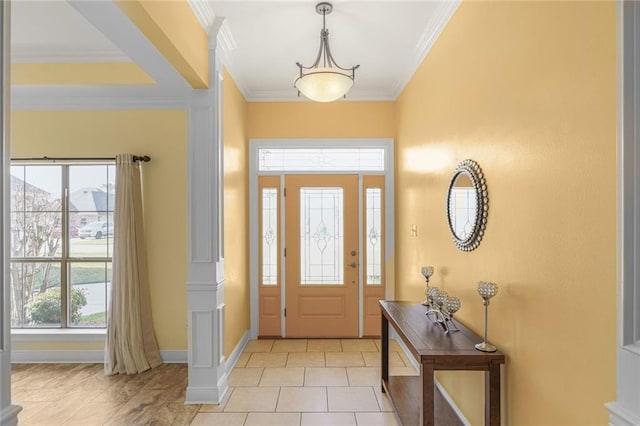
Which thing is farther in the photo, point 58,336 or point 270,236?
point 270,236

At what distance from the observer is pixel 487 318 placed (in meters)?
2.29

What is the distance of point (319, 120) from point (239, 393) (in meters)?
3.27

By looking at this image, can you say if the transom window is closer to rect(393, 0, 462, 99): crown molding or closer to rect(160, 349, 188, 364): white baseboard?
rect(393, 0, 462, 99): crown molding

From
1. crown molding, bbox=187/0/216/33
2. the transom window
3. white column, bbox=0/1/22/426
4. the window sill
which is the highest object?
crown molding, bbox=187/0/216/33

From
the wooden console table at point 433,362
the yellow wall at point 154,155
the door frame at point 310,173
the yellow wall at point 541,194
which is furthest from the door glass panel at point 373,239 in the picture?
the yellow wall at point 154,155

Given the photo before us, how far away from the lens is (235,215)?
431 cm

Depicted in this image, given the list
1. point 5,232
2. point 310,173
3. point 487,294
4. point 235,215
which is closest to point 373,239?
point 310,173

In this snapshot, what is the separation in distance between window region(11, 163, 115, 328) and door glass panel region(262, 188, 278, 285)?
1.73 m

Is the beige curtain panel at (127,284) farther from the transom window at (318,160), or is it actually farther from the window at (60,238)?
the transom window at (318,160)

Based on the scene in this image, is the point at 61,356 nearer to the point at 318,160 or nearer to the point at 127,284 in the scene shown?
the point at 127,284

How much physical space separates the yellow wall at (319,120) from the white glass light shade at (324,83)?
1.69 meters

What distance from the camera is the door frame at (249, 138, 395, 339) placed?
5.03m

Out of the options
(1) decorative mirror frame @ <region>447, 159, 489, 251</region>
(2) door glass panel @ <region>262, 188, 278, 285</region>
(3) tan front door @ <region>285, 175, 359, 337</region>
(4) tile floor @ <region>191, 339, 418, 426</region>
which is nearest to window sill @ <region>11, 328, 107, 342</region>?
(4) tile floor @ <region>191, 339, 418, 426</region>

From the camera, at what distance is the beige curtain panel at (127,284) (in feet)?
12.8
